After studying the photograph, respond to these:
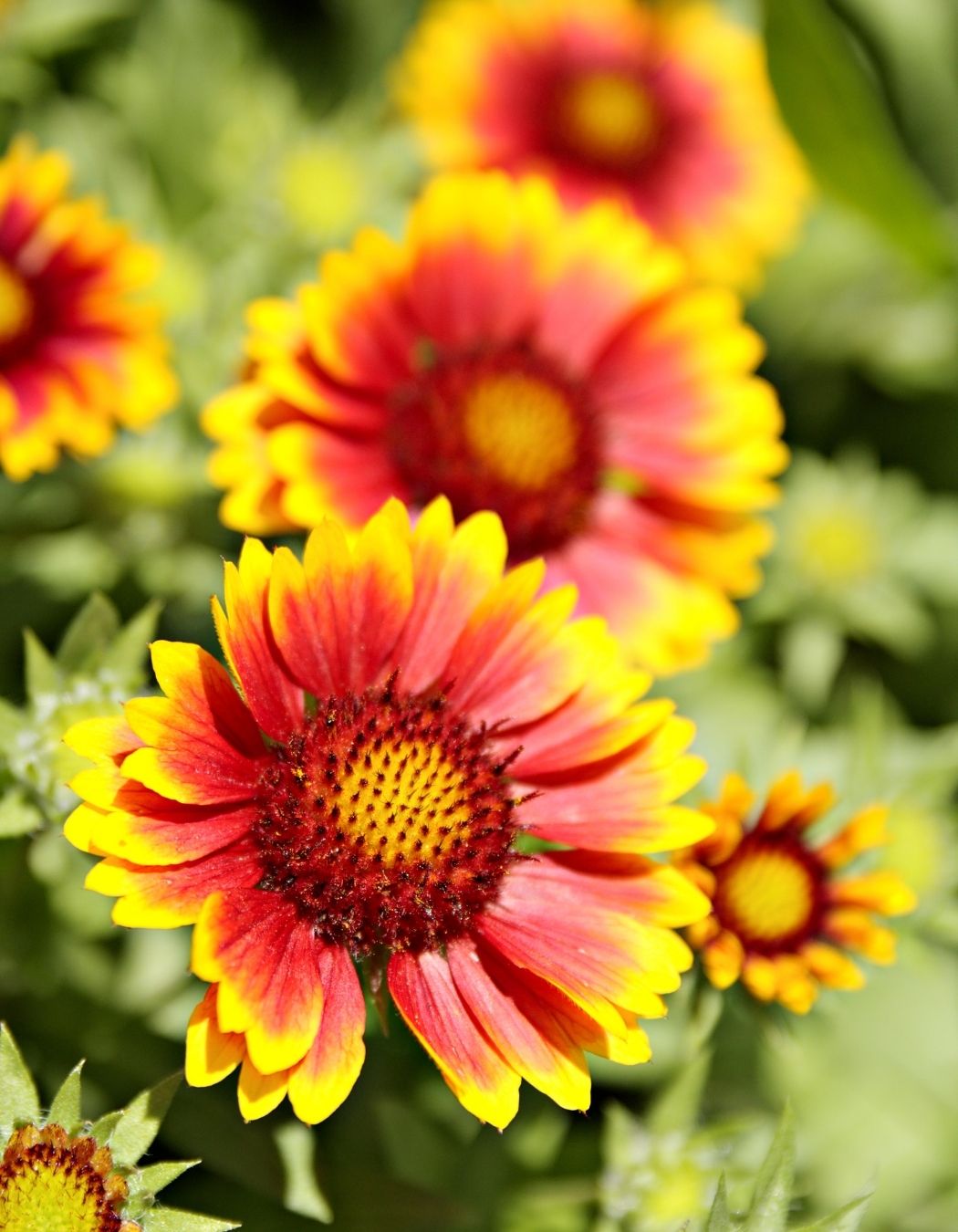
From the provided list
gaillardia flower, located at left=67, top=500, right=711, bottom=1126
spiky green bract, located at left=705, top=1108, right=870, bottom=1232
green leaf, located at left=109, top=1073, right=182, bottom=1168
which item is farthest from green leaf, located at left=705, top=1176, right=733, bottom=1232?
green leaf, located at left=109, top=1073, right=182, bottom=1168

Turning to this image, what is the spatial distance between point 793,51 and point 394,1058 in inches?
76.5

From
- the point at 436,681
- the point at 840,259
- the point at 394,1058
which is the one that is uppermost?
the point at 436,681

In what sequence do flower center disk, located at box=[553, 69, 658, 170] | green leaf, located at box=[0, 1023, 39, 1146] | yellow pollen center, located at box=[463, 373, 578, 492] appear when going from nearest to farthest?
green leaf, located at box=[0, 1023, 39, 1146] → yellow pollen center, located at box=[463, 373, 578, 492] → flower center disk, located at box=[553, 69, 658, 170]

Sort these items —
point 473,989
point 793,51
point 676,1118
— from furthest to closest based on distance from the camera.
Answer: point 793,51
point 676,1118
point 473,989

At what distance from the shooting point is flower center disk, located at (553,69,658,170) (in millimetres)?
2793

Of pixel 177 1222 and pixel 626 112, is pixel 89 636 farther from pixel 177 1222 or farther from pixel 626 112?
pixel 626 112

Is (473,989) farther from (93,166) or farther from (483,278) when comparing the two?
(93,166)

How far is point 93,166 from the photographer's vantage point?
8.78 ft

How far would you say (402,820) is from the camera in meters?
1.46

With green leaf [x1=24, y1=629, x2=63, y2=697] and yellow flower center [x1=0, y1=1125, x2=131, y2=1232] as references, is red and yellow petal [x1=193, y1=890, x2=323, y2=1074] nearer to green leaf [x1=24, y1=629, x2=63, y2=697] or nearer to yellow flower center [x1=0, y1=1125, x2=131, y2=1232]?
yellow flower center [x1=0, y1=1125, x2=131, y2=1232]

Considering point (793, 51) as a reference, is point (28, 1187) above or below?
below

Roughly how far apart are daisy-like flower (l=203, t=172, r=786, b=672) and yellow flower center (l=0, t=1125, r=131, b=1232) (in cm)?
78

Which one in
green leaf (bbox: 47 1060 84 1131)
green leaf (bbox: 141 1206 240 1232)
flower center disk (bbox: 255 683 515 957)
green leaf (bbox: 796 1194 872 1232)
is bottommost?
green leaf (bbox: 796 1194 872 1232)

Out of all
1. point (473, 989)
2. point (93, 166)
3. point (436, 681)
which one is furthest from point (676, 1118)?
point (93, 166)
